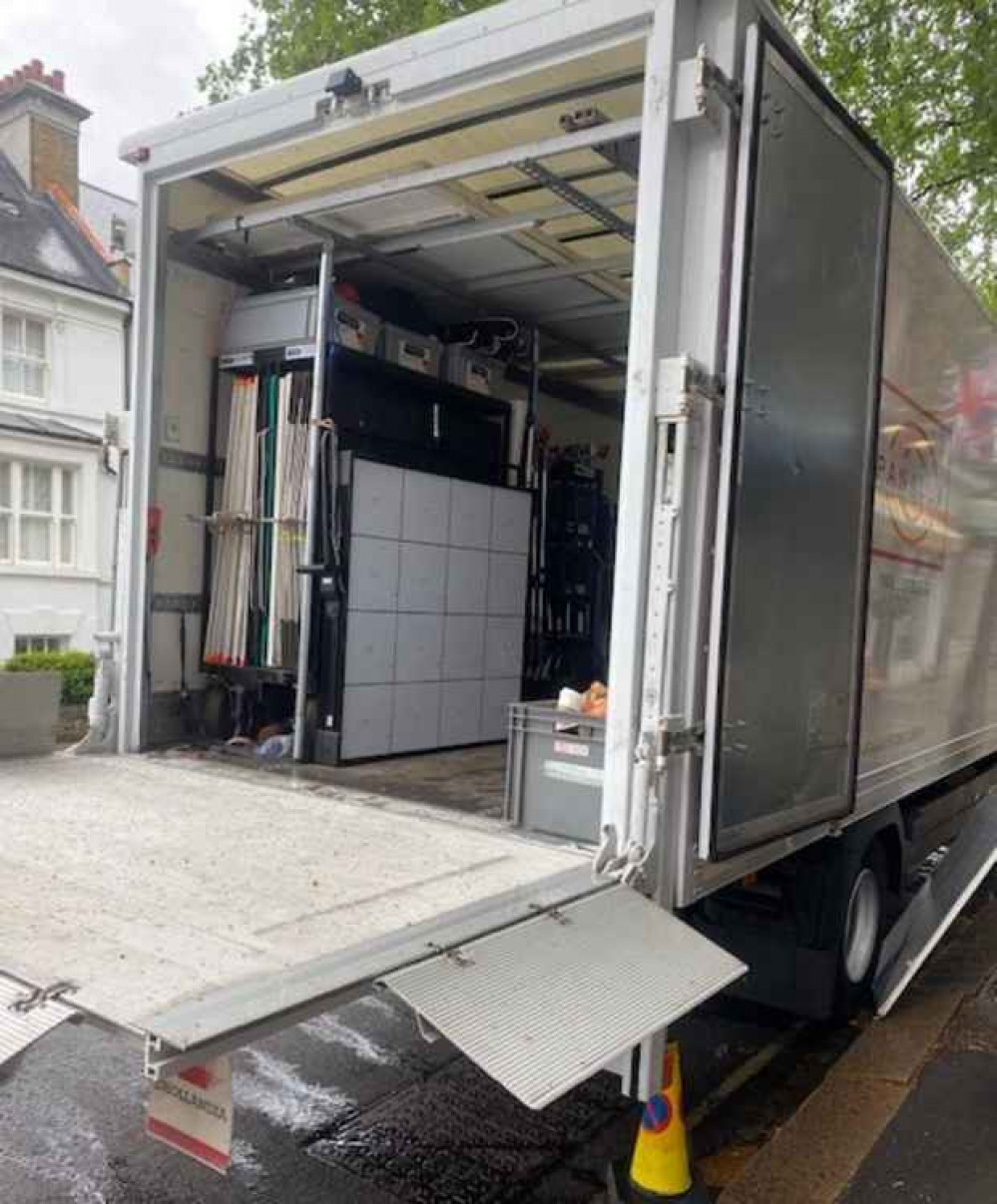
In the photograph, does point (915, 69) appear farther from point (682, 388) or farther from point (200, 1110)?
point (200, 1110)

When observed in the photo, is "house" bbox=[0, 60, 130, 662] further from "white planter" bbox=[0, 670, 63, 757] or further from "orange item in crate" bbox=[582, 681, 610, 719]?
"orange item in crate" bbox=[582, 681, 610, 719]

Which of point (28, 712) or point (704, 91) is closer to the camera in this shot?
point (704, 91)

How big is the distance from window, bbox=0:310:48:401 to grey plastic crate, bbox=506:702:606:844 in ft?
49.6

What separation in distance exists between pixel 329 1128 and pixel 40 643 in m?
14.7

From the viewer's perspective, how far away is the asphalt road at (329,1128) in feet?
9.77

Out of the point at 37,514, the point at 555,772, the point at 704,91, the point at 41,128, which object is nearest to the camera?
the point at 704,91

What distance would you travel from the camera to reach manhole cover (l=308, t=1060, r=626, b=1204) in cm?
307

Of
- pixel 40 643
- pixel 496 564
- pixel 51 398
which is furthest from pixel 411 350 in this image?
pixel 51 398

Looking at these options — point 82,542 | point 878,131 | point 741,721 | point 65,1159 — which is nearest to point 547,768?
point 741,721

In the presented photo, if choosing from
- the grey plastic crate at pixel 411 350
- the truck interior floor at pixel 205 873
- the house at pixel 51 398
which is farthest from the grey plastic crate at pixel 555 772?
the house at pixel 51 398

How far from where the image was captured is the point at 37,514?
16453 millimetres

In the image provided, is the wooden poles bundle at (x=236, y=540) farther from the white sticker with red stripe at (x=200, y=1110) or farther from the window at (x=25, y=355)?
the window at (x=25, y=355)

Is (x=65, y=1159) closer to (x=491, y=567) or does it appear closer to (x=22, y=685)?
(x=22, y=685)

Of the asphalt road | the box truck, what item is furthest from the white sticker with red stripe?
the asphalt road
